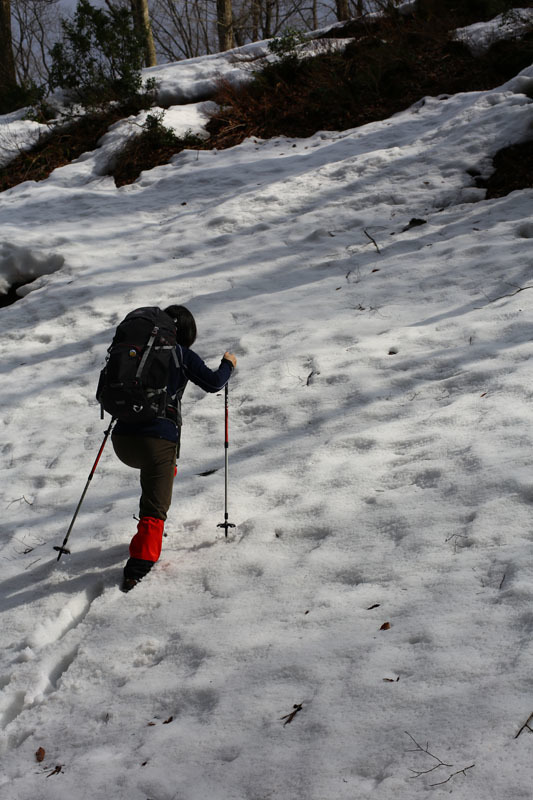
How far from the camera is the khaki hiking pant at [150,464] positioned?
412 cm

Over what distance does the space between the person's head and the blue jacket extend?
0.08 m

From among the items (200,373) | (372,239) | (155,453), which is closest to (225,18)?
(372,239)

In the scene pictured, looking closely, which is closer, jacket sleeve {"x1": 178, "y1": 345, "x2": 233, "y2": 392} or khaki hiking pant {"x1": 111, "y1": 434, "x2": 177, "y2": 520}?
khaki hiking pant {"x1": 111, "y1": 434, "x2": 177, "y2": 520}

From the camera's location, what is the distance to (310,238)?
896cm

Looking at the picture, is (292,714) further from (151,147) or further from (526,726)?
(151,147)

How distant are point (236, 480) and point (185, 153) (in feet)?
31.2

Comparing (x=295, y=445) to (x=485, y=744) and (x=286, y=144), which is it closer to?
(x=485, y=744)

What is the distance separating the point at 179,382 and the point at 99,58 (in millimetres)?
12394

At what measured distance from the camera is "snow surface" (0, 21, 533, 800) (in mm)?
2652

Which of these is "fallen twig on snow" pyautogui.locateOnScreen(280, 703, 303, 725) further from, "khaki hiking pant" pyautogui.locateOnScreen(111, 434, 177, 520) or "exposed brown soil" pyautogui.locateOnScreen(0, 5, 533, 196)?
"exposed brown soil" pyautogui.locateOnScreen(0, 5, 533, 196)

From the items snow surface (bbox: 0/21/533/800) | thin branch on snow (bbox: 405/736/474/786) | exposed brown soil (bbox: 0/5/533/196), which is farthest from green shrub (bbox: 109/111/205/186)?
thin branch on snow (bbox: 405/736/474/786)

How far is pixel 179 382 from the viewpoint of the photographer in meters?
4.34

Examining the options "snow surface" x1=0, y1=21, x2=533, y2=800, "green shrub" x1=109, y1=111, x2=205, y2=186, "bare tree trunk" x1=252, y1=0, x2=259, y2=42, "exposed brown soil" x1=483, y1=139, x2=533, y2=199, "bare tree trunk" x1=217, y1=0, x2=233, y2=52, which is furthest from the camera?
"bare tree trunk" x1=252, y1=0, x2=259, y2=42

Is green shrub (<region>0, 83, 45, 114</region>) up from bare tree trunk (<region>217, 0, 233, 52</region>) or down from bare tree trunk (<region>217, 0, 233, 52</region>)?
down
